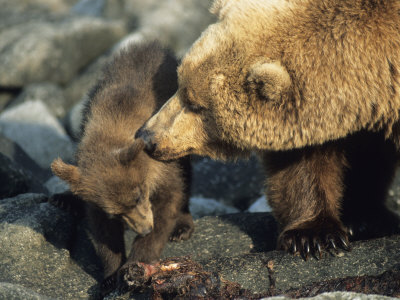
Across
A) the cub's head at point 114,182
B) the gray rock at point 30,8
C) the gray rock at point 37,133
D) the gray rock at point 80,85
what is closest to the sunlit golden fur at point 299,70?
the cub's head at point 114,182

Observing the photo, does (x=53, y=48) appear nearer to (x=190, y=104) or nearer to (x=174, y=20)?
(x=174, y=20)

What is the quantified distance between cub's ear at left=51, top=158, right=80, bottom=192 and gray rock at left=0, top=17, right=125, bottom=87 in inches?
306

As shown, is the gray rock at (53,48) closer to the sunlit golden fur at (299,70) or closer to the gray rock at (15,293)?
the sunlit golden fur at (299,70)

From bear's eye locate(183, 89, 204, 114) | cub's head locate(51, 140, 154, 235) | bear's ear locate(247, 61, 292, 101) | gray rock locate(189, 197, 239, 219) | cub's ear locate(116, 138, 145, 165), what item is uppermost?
bear's ear locate(247, 61, 292, 101)

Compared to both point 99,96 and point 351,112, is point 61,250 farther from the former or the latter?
point 351,112

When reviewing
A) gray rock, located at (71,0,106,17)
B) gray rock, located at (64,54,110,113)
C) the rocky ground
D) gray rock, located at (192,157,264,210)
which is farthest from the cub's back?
gray rock, located at (71,0,106,17)

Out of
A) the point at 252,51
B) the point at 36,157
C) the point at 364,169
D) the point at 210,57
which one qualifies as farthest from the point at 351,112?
the point at 36,157

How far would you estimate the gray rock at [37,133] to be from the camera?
8.85m

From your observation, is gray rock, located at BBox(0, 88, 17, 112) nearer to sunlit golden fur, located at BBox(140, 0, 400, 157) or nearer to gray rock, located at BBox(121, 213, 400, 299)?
gray rock, located at BBox(121, 213, 400, 299)

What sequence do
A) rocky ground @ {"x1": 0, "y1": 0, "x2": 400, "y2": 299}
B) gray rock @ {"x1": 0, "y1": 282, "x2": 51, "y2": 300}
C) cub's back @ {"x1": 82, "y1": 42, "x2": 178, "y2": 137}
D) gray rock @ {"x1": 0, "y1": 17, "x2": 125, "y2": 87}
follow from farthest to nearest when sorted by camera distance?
gray rock @ {"x1": 0, "y1": 17, "x2": 125, "y2": 87} → cub's back @ {"x1": 82, "y1": 42, "x2": 178, "y2": 137} → rocky ground @ {"x1": 0, "y1": 0, "x2": 400, "y2": 299} → gray rock @ {"x1": 0, "y1": 282, "x2": 51, "y2": 300}

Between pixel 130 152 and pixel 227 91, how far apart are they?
38.2 inches

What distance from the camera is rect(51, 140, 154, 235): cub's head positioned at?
4.73m

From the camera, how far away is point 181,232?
5457mm

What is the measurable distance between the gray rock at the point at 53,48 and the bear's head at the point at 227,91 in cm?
815
